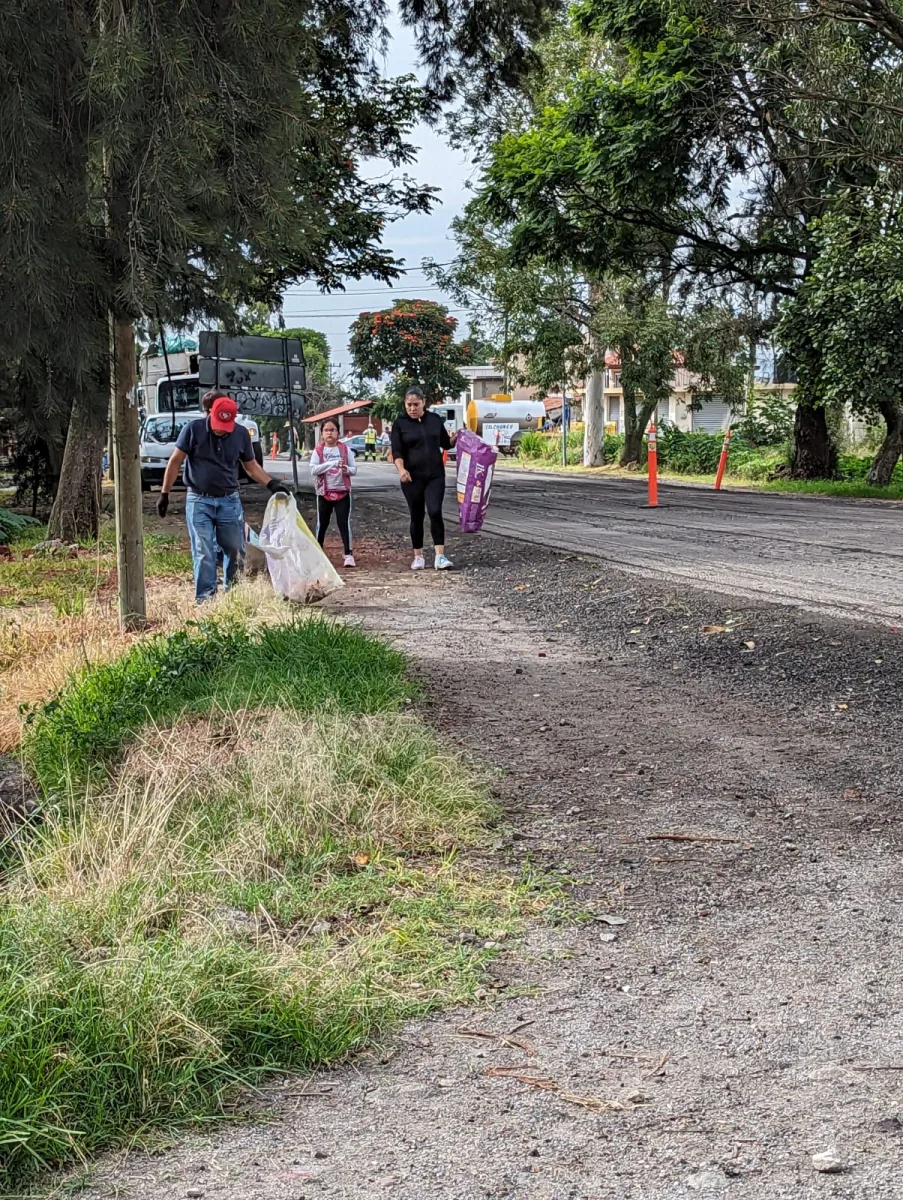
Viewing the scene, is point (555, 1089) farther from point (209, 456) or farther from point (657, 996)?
point (209, 456)

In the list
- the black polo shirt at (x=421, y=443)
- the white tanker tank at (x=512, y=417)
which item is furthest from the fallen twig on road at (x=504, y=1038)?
the white tanker tank at (x=512, y=417)

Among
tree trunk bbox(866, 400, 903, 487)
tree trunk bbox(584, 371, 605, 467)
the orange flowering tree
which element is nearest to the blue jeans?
tree trunk bbox(866, 400, 903, 487)

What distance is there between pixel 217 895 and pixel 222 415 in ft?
20.4

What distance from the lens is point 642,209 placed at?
83.8 feet

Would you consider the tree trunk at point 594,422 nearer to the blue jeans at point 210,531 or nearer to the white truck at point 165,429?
the white truck at point 165,429

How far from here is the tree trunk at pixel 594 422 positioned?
147 ft

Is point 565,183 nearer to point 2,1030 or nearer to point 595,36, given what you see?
point 595,36

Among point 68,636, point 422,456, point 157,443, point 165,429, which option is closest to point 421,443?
point 422,456

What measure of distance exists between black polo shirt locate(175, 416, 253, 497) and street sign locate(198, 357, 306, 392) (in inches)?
263

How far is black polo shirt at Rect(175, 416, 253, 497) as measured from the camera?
9.72 m

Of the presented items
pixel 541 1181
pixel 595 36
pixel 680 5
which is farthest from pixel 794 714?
pixel 595 36

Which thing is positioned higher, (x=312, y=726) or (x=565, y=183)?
(x=565, y=183)

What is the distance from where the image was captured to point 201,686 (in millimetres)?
6574

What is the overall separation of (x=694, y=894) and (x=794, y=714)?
2.56m
